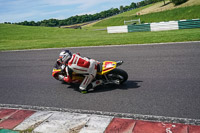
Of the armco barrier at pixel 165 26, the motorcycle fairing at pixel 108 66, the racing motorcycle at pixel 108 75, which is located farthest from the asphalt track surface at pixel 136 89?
the armco barrier at pixel 165 26

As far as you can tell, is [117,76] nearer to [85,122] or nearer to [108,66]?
[108,66]

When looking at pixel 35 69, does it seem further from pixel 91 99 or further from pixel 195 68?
pixel 195 68

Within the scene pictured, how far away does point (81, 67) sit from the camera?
22.0ft

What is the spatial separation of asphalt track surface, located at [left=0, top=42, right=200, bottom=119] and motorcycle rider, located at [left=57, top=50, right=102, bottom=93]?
325 mm

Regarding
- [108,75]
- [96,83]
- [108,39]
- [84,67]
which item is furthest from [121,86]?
[108,39]

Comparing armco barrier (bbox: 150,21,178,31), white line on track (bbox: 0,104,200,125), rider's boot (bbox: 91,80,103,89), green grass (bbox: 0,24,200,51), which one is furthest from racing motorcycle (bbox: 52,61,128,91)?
armco barrier (bbox: 150,21,178,31)

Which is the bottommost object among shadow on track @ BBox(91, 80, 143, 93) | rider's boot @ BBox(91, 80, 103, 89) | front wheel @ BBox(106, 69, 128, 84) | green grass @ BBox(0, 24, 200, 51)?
shadow on track @ BBox(91, 80, 143, 93)

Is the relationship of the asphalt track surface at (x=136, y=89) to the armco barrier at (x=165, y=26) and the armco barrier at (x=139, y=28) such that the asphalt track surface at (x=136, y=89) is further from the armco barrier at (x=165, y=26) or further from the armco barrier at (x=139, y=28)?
the armco barrier at (x=139, y=28)

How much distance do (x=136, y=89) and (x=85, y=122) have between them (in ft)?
7.73

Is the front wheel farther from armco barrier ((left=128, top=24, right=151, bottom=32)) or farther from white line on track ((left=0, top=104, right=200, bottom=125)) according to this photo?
armco barrier ((left=128, top=24, right=151, bottom=32))

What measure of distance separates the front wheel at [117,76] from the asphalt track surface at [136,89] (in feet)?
0.81

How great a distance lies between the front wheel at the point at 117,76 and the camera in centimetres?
693

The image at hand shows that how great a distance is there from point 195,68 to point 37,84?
6.05 meters

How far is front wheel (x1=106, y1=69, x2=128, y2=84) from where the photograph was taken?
693cm
